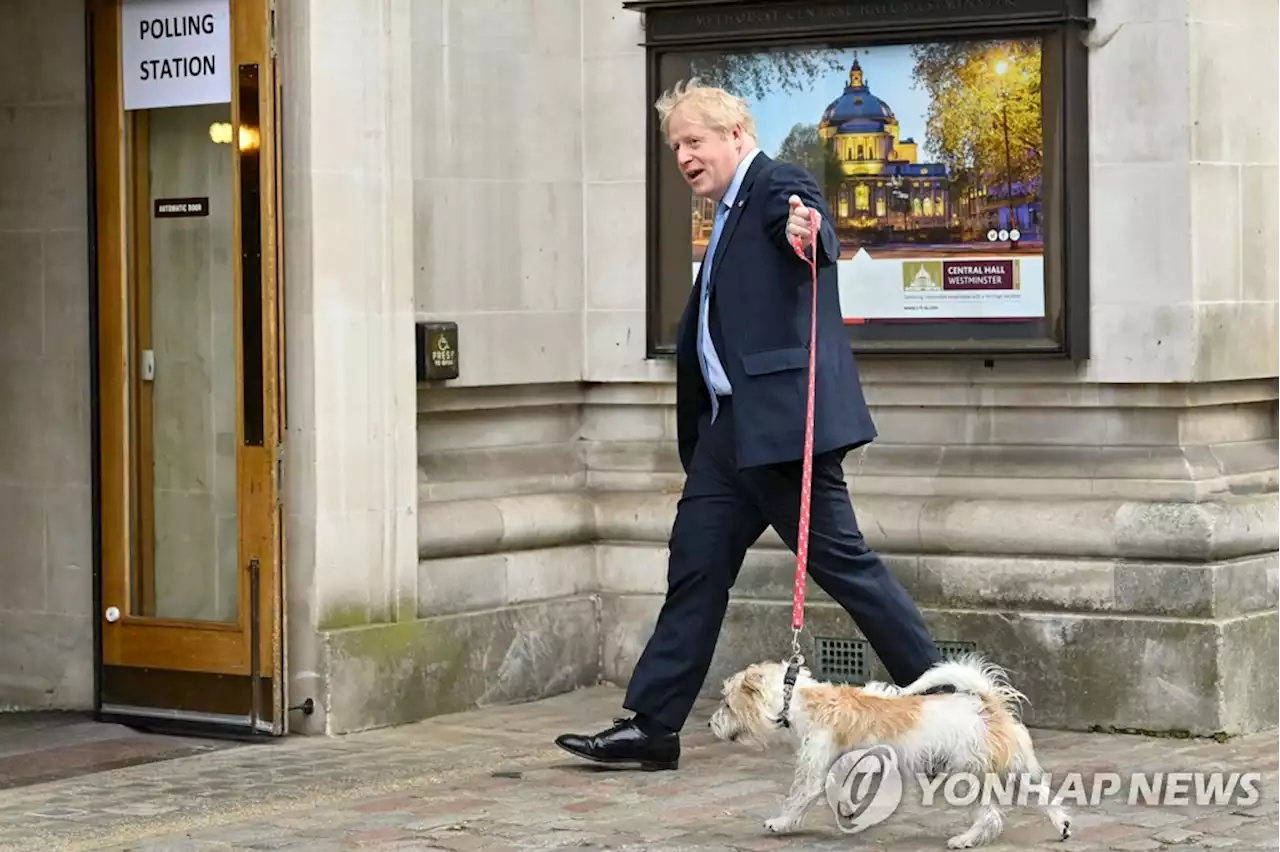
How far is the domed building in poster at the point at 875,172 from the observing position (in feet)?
27.8

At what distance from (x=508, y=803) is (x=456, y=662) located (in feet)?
5.61

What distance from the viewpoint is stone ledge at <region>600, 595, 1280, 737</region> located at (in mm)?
7852

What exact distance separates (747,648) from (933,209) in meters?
1.74

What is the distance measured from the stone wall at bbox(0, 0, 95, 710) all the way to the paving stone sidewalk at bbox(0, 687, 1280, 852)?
135cm

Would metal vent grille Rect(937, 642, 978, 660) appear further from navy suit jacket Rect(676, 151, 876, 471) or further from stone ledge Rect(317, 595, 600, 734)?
navy suit jacket Rect(676, 151, 876, 471)

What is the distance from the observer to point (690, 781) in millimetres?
7207

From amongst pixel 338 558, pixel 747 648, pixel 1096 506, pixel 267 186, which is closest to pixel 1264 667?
pixel 1096 506

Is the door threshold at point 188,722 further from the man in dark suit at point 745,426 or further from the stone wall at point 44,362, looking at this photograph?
the man in dark suit at point 745,426

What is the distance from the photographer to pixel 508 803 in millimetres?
6871

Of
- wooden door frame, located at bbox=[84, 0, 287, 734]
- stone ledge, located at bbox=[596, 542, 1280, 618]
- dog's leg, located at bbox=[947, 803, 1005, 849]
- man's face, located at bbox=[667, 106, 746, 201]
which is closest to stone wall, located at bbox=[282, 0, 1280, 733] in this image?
stone ledge, located at bbox=[596, 542, 1280, 618]

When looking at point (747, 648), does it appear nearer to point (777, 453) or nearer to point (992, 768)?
point (777, 453)

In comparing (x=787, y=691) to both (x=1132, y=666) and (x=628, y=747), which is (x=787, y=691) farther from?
(x=1132, y=666)

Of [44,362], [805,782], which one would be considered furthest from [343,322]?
[805,782]

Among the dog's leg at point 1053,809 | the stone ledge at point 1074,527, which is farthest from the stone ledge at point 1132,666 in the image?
the dog's leg at point 1053,809
